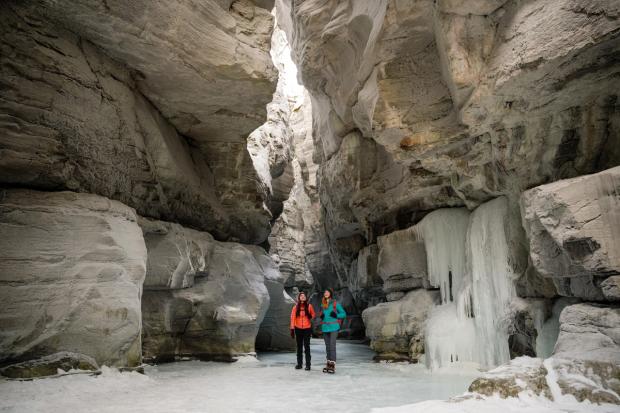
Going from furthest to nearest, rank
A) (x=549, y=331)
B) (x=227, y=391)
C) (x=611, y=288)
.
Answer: (x=549, y=331) → (x=227, y=391) → (x=611, y=288)

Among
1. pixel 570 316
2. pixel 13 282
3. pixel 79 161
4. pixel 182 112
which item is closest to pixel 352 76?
pixel 182 112

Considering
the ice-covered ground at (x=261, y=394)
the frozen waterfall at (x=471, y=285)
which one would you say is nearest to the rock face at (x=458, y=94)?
the frozen waterfall at (x=471, y=285)

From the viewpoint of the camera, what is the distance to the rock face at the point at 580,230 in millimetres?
5297

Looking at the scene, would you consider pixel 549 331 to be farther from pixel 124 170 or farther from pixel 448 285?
pixel 124 170

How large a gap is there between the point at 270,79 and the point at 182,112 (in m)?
2.36

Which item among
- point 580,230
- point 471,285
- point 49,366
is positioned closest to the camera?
point 580,230

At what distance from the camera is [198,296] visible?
1091 cm

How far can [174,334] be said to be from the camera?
1084 cm

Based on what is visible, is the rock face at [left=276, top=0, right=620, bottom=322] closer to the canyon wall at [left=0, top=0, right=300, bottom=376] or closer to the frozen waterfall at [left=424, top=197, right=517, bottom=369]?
the frozen waterfall at [left=424, top=197, right=517, bottom=369]

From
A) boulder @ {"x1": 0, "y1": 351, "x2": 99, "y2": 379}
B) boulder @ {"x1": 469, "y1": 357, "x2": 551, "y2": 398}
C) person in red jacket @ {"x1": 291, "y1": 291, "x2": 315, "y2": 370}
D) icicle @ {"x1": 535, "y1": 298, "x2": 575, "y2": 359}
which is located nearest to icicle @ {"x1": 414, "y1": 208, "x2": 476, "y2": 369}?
icicle @ {"x1": 535, "y1": 298, "x2": 575, "y2": 359}

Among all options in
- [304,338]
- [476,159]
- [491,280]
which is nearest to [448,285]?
[491,280]

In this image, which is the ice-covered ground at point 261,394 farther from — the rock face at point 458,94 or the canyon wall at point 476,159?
the rock face at point 458,94

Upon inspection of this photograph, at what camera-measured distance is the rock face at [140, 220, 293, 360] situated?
9836 millimetres

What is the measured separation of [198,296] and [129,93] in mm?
5380
